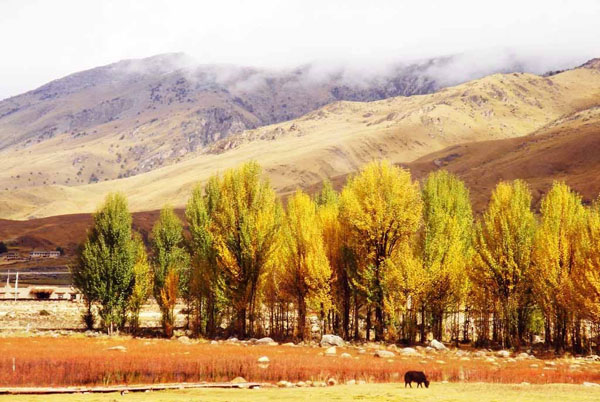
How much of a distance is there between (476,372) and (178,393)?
48.4 ft

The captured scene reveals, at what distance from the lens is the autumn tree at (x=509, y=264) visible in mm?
46062

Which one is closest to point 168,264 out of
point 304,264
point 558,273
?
point 304,264

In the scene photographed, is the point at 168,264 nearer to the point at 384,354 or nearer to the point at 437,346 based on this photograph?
the point at 437,346

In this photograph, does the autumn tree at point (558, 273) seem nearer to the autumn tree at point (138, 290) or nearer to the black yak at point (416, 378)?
the black yak at point (416, 378)

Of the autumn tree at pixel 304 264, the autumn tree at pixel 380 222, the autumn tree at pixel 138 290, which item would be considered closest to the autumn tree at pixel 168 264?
the autumn tree at pixel 138 290

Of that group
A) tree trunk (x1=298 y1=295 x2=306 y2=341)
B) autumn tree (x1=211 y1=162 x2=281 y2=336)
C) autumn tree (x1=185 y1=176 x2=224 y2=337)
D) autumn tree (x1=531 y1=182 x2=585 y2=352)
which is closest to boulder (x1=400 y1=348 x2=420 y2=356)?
tree trunk (x1=298 y1=295 x2=306 y2=341)

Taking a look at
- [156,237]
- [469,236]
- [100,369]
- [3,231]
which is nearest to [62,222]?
→ [3,231]

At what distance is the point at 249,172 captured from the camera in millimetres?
53250

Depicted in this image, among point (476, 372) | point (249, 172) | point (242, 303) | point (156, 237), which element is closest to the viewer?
point (476, 372)

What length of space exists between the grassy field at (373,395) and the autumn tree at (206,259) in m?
25.2

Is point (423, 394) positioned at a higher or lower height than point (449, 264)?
lower

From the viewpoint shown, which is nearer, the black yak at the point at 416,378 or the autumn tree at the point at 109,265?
the black yak at the point at 416,378

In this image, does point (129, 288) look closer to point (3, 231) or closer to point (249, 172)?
point (249, 172)

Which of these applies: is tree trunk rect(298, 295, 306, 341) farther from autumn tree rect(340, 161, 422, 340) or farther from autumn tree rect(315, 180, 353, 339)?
autumn tree rect(340, 161, 422, 340)
